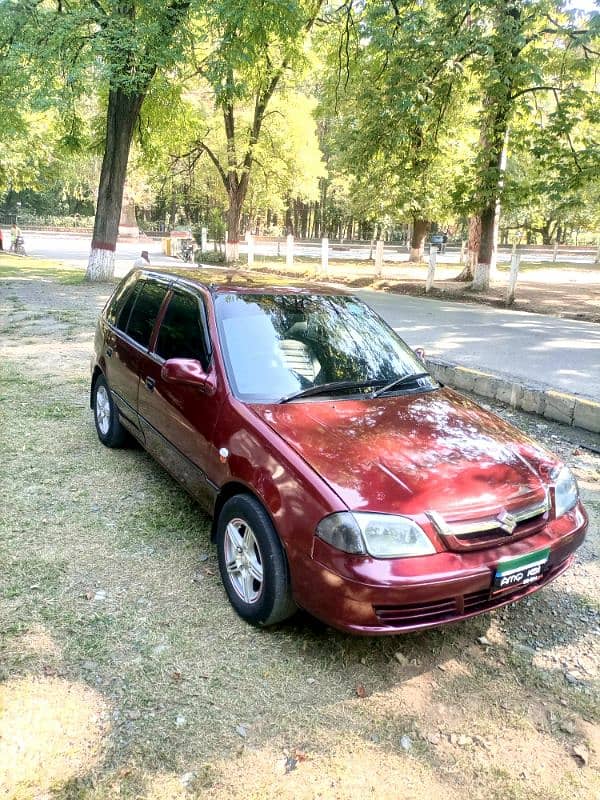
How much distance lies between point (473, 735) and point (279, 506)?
1.23m

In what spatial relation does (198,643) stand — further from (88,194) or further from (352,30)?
(88,194)

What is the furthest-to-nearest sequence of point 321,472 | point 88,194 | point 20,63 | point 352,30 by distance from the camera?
point 88,194 < point 352,30 < point 20,63 < point 321,472

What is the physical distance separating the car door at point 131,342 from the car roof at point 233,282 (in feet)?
0.45

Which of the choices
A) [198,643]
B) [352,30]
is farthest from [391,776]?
[352,30]

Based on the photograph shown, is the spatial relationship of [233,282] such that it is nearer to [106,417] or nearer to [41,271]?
[106,417]

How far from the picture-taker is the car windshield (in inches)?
138

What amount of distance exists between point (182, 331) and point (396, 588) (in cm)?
230

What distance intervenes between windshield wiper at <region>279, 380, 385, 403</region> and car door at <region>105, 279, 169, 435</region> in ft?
4.82

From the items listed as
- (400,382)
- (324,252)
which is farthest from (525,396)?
(324,252)

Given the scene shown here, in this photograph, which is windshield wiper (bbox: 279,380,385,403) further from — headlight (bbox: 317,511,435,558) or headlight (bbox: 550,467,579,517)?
headlight (bbox: 550,467,579,517)

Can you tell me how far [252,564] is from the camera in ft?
9.89

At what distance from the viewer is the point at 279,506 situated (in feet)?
9.07

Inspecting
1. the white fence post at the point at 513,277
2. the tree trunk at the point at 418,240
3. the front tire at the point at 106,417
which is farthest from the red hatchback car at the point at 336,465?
the tree trunk at the point at 418,240

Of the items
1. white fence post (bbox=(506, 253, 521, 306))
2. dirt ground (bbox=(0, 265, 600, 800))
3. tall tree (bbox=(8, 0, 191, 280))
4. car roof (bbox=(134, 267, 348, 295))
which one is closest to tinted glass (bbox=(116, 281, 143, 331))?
car roof (bbox=(134, 267, 348, 295))
